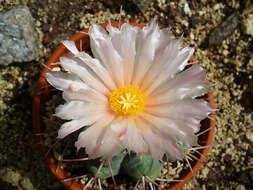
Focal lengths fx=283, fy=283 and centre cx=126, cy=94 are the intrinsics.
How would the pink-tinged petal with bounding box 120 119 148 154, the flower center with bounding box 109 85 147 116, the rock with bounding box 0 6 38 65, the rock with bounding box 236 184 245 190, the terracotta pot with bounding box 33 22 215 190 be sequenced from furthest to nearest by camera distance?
the rock with bounding box 236 184 245 190 < the rock with bounding box 0 6 38 65 < the terracotta pot with bounding box 33 22 215 190 < the flower center with bounding box 109 85 147 116 < the pink-tinged petal with bounding box 120 119 148 154

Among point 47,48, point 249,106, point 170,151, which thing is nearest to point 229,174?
point 249,106

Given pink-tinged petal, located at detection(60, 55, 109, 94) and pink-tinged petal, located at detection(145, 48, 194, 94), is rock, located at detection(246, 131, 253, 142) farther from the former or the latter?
pink-tinged petal, located at detection(60, 55, 109, 94)

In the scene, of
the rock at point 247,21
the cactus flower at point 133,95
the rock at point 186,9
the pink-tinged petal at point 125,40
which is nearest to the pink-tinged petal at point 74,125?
the cactus flower at point 133,95

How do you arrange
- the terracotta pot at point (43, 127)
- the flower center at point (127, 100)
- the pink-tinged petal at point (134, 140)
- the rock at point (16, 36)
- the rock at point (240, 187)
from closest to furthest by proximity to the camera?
the pink-tinged petal at point (134, 140) < the flower center at point (127, 100) < the terracotta pot at point (43, 127) < the rock at point (16, 36) < the rock at point (240, 187)

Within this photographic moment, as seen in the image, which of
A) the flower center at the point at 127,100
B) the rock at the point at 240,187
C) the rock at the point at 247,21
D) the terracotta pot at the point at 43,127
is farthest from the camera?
the rock at the point at 247,21

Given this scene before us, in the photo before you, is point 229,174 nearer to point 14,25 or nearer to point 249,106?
point 249,106

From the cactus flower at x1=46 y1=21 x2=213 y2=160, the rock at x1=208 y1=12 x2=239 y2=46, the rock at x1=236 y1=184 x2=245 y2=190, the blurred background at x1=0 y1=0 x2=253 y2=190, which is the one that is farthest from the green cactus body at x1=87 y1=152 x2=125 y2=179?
the rock at x1=208 y1=12 x2=239 y2=46

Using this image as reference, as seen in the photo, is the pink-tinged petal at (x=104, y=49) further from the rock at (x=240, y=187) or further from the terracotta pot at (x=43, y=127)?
the rock at (x=240, y=187)
